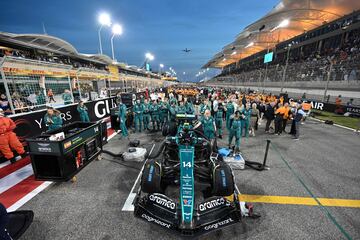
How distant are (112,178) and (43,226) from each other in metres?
1.59

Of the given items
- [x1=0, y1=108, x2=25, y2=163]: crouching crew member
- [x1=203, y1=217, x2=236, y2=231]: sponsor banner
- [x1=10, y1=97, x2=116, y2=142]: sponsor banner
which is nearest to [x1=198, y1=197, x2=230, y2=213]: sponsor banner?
[x1=203, y1=217, x2=236, y2=231]: sponsor banner

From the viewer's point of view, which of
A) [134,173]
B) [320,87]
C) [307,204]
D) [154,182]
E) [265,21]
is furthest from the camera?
[265,21]

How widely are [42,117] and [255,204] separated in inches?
293

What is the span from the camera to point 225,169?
3.42 metres

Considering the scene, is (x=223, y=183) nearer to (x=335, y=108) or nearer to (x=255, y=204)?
(x=255, y=204)

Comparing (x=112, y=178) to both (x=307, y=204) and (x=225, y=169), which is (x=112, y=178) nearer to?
(x=225, y=169)

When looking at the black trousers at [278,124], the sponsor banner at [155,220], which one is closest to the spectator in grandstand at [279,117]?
the black trousers at [278,124]

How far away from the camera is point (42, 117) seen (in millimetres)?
6328

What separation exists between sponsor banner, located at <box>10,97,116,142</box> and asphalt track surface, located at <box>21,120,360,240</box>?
278 centimetres

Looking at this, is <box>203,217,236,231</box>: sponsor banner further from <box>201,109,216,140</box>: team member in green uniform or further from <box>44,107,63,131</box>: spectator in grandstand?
<box>44,107,63,131</box>: spectator in grandstand

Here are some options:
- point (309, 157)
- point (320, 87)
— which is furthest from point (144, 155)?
point (320, 87)

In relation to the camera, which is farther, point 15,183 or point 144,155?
point 144,155

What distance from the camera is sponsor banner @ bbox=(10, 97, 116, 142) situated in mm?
5572

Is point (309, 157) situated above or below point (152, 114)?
below
